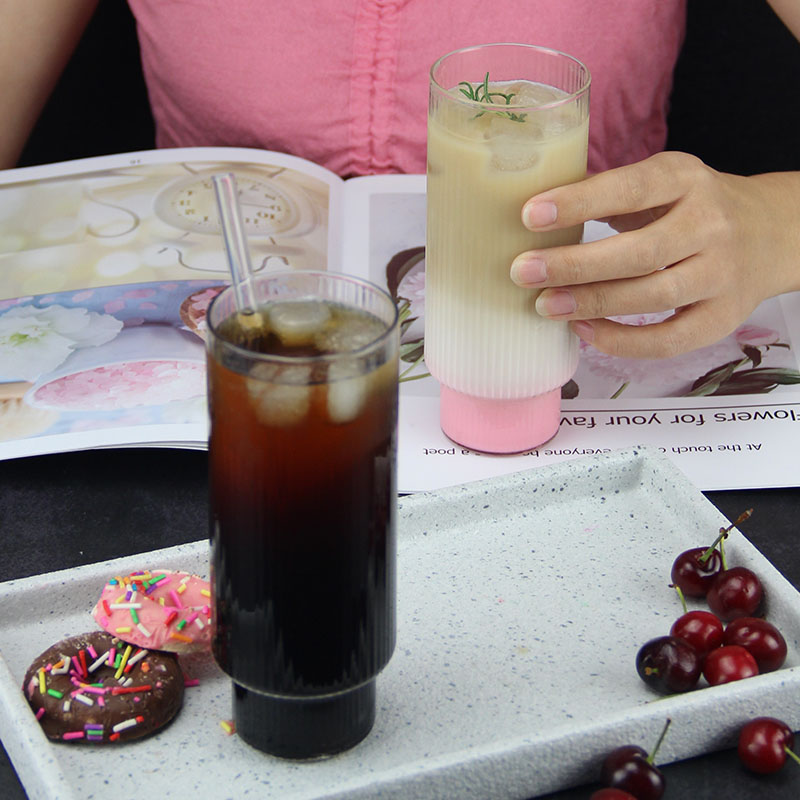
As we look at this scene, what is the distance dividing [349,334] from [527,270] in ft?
0.82

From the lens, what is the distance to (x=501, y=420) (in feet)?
2.62

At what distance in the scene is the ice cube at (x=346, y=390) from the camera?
0.47 m

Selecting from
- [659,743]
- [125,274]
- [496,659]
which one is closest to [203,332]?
[125,274]

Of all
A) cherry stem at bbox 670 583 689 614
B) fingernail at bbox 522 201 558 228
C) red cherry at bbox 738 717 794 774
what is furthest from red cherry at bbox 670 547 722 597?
fingernail at bbox 522 201 558 228

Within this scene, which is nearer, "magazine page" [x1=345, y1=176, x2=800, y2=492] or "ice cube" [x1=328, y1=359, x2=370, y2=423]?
"ice cube" [x1=328, y1=359, x2=370, y2=423]

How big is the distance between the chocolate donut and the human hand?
0.32 m

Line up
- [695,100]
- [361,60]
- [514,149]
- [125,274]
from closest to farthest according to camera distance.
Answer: [514,149]
[125,274]
[361,60]
[695,100]

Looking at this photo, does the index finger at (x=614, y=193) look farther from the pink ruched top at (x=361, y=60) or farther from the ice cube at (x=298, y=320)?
the pink ruched top at (x=361, y=60)

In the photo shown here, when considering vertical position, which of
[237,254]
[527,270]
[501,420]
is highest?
[237,254]

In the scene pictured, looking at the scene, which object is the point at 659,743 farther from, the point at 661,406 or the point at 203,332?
the point at 203,332

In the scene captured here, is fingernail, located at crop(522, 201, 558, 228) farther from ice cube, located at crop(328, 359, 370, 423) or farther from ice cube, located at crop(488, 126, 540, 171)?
ice cube, located at crop(328, 359, 370, 423)

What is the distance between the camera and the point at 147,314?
3.00 ft

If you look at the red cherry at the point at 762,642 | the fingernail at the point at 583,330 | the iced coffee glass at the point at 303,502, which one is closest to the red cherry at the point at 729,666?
the red cherry at the point at 762,642

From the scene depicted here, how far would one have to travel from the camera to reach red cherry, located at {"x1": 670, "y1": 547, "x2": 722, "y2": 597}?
0.66m
